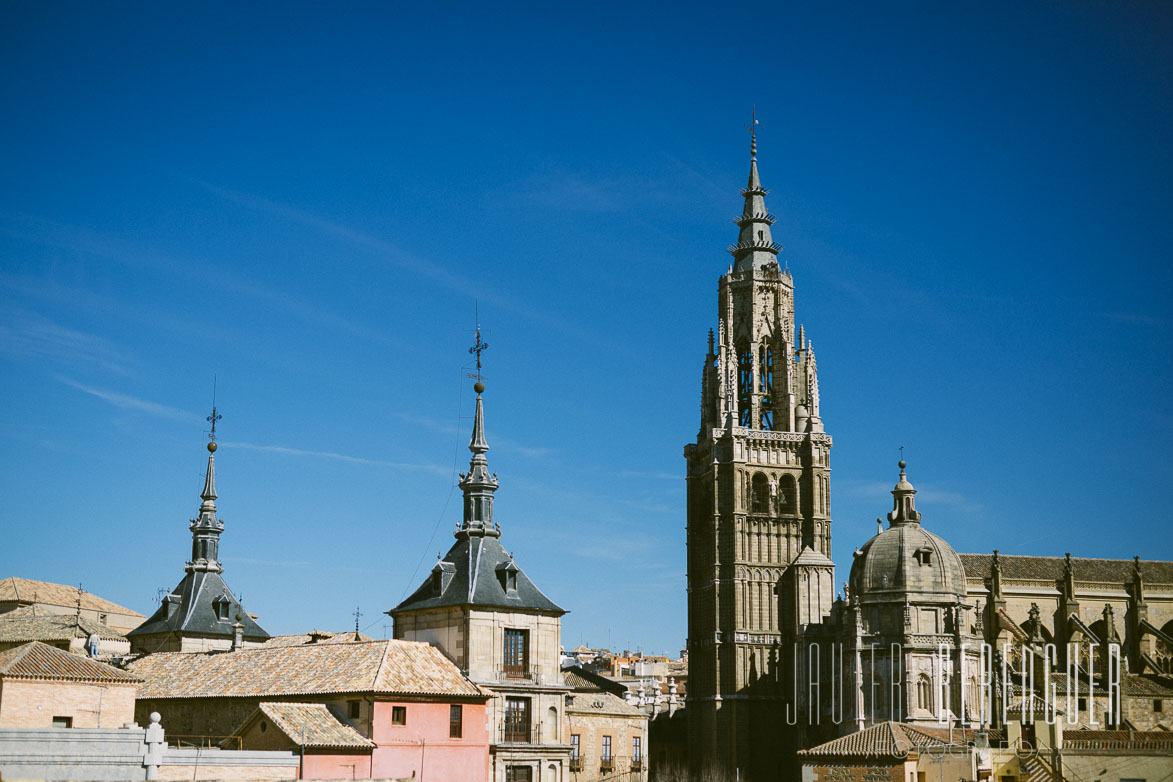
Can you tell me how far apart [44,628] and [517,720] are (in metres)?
28.6

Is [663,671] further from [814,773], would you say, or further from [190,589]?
[814,773]

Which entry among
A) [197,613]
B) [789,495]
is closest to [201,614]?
[197,613]

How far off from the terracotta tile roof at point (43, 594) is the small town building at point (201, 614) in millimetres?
21755

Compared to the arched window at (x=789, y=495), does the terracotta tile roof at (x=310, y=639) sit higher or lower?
lower

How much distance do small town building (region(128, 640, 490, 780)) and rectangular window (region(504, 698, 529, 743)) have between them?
2678 mm

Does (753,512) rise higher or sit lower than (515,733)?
higher

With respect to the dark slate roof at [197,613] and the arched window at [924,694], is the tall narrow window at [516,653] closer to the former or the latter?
the dark slate roof at [197,613]

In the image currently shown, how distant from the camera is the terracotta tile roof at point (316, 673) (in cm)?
5275

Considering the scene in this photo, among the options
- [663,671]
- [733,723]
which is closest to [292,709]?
[733,723]

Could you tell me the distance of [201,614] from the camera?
73.6 meters

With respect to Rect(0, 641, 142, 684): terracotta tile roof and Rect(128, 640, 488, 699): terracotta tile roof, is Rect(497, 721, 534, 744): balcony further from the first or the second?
Rect(0, 641, 142, 684): terracotta tile roof

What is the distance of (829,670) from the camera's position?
270ft

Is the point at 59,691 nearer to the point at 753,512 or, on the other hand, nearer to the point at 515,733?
the point at 515,733

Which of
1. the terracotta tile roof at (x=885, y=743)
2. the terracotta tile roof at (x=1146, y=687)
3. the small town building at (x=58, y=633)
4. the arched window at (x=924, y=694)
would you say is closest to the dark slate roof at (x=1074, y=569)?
the terracotta tile roof at (x=1146, y=687)
